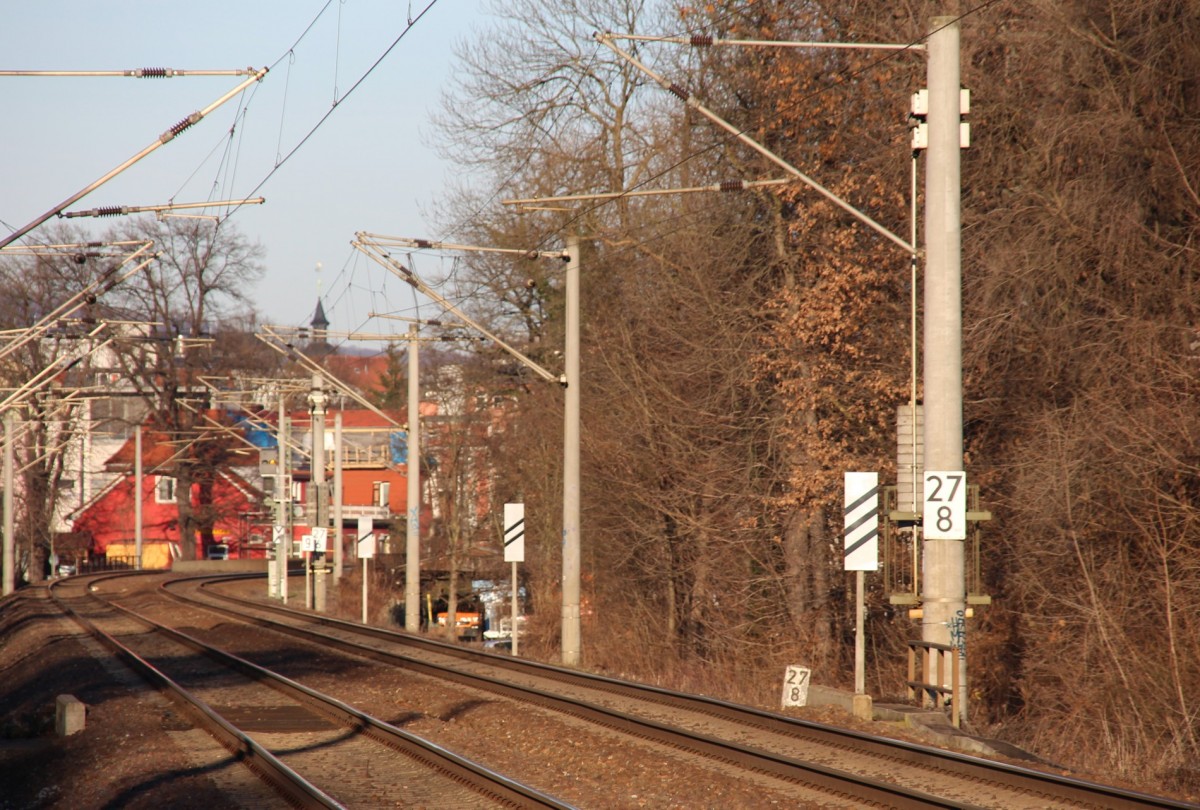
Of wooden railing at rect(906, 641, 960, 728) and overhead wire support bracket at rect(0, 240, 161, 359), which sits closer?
wooden railing at rect(906, 641, 960, 728)

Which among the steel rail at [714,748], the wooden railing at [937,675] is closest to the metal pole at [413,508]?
the steel rail at [714,748]

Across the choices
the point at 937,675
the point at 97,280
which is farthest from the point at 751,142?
the point at 97,280

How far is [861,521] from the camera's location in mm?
15805

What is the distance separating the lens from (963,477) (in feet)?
49.0

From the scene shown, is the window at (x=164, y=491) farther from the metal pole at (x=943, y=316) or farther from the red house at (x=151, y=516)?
the metal pole at (x=943, y=316)

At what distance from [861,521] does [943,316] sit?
Result: 2471mm

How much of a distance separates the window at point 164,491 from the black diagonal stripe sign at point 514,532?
66.5 m

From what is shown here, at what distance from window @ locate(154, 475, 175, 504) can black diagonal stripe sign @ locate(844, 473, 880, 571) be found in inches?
3075

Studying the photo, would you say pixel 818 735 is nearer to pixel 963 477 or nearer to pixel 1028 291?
pixel 963 477

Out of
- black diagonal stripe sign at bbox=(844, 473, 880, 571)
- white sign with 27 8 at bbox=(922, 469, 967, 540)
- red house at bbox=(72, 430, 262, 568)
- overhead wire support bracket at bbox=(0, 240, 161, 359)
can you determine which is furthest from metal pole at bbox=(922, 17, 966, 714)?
red house at bbox=(72, 430, 262, 568)

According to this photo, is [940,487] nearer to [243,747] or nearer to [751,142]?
[751,142]

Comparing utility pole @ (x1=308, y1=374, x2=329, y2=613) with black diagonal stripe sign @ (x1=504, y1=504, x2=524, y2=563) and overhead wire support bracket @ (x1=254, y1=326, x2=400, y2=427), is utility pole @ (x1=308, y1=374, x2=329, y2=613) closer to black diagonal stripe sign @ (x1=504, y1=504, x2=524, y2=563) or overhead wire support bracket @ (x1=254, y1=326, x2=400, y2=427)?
overhead wire support bracket @ (x1=254, y1=326, x2=400, y2=427)

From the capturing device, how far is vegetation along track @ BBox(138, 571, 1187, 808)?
10.4 meters

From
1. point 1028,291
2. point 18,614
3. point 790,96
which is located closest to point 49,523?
point 18,614
